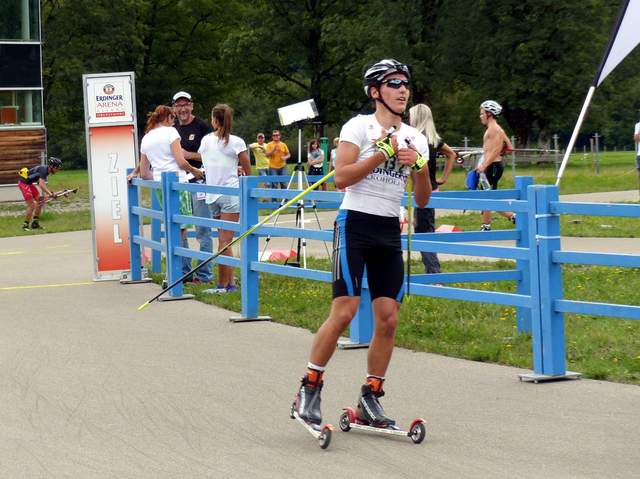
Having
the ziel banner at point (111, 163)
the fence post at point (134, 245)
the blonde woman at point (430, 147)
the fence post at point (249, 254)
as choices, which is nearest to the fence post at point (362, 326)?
the fence post at point (249, 254)

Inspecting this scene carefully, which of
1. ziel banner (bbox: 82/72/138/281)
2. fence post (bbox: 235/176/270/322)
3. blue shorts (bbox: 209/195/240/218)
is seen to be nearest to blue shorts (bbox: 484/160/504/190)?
blue shorts (bbox: 209/195/240/218)

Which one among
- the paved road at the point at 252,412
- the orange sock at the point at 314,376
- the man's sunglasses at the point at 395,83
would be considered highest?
the man's sunglasses at the point at 395,83

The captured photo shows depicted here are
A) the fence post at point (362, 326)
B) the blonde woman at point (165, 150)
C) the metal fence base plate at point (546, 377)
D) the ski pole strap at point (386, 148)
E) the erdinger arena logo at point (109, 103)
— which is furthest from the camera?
the erdinger arena logo at point (109, 103)

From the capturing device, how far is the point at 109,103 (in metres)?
11.4

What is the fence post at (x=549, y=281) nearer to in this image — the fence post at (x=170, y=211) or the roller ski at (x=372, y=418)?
the roller ski at (x=372, y=418)

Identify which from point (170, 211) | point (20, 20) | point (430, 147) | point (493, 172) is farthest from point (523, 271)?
point (20, 20)

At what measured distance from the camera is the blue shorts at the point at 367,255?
472cm

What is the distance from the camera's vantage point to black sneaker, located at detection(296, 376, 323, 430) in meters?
4.68

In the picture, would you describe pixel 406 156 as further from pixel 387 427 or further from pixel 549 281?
pixel 549 281

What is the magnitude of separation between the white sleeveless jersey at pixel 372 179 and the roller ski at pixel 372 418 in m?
0.93

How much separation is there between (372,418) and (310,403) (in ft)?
1.10

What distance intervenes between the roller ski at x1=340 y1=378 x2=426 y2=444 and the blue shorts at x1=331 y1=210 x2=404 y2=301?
1.67ft

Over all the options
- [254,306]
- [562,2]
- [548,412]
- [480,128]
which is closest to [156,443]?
[548,412]

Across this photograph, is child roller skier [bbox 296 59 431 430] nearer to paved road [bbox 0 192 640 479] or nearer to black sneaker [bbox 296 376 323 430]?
black sneaker [bbox 296 376 323 430]
